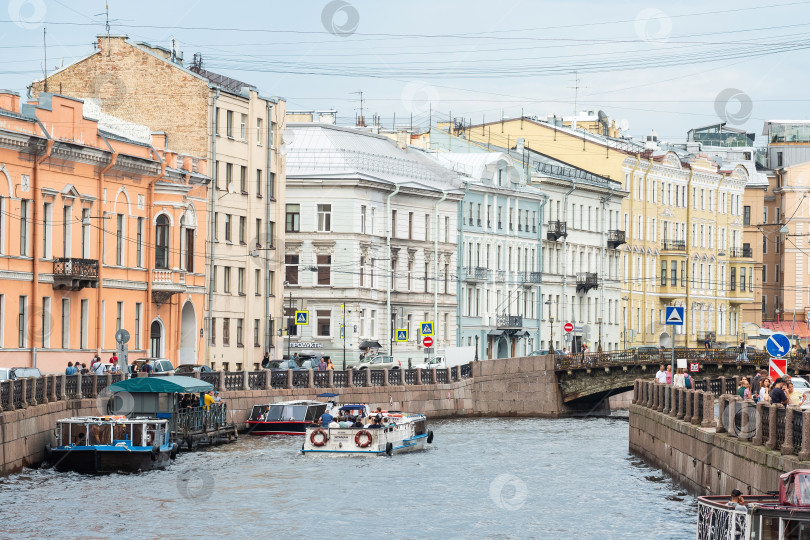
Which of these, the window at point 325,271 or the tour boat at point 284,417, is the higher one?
the window at point 325,271

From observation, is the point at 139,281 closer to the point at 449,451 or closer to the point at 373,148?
the point at 449,451

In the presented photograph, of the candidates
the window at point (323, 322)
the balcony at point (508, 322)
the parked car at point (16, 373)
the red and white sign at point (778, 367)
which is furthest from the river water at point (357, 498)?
the balcony at point (508, 322)

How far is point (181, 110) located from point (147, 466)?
2726cm

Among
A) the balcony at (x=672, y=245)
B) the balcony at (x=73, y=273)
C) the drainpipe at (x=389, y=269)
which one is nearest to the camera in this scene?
the balcony at (x=73, y=273)

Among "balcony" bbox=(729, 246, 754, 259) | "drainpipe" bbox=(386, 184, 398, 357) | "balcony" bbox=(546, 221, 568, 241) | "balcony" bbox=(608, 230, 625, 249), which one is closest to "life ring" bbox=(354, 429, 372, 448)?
"drainpipe" bbox=(386, 184, 398, 357)

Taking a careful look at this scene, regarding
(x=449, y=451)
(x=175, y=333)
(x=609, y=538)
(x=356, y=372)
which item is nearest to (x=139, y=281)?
(x=175, y=333)

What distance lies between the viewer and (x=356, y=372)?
61.3 metres

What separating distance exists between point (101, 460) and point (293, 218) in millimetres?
35787

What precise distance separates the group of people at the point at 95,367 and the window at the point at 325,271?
20723 mm

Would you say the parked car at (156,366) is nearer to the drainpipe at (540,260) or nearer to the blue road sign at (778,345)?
the blue road sign at (778,345)

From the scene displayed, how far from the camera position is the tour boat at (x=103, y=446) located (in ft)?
126

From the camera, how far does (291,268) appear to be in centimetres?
7362

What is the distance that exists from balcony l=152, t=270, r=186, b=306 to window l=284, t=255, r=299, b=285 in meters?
14.1

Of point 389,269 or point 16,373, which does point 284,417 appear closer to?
point 16,373
